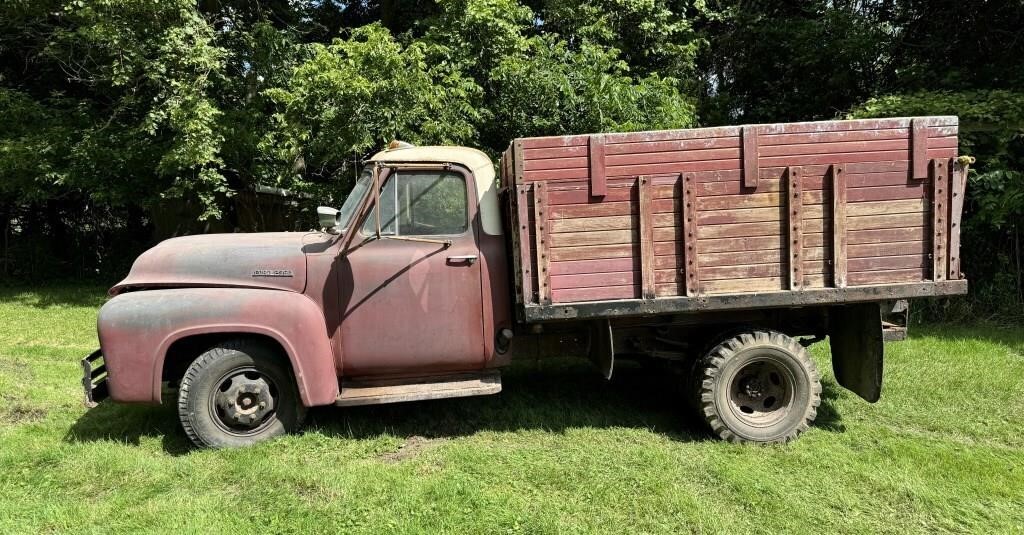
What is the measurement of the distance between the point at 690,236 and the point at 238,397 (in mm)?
3211

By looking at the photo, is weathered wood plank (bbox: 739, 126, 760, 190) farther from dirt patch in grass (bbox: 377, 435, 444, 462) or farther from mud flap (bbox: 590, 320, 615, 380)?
dirt patch in grass (bbox: 377, 435, 444, 462)

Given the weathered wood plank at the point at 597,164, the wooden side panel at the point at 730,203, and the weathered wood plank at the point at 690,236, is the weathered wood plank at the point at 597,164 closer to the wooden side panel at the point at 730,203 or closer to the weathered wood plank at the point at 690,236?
the wooden side panel at the point at 730,203

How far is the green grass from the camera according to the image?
3322 mm

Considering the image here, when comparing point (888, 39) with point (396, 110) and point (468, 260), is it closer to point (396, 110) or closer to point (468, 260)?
point (396, 110)

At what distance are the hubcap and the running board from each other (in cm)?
Result: 50

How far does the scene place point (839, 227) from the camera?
404cm

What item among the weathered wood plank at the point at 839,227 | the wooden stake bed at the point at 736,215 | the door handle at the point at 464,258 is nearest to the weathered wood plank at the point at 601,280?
the wooden stake bed at the point at 736,215

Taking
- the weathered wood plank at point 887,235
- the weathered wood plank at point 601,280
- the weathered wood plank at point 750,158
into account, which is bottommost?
the weathered wood plank at point 601,280

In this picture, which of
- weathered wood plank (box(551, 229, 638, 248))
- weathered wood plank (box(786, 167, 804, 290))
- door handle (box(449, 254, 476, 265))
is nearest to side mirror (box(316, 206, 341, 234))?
door handle (box(449, 254, 476, 265))

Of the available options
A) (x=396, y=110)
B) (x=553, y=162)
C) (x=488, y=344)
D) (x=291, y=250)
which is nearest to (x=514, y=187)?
(x=553, y=162)

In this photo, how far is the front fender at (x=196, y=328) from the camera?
398 cm

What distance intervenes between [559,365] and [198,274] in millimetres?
3560

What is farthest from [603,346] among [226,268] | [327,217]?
[226,268]

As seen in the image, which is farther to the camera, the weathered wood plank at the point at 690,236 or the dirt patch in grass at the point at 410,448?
the dirt patch in grass at the point at 410,448
